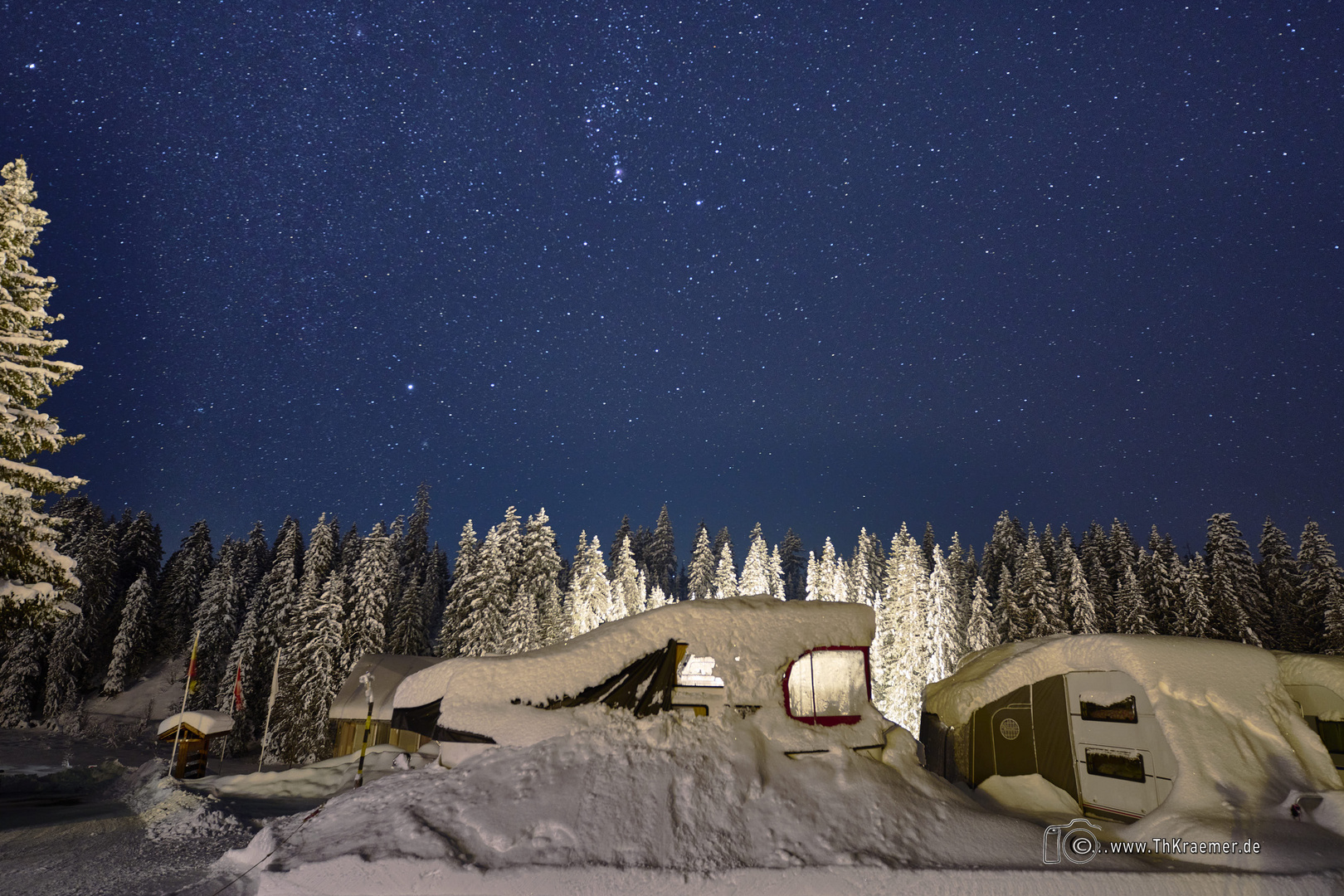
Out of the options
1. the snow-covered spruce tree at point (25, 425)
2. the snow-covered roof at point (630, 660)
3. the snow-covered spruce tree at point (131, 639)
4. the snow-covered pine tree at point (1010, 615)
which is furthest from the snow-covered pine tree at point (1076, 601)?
the snow-covered spruce tree at point (131, 639)

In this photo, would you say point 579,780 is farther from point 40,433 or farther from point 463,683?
point 40,433

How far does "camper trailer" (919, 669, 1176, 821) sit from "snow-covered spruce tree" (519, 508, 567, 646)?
1144 inches

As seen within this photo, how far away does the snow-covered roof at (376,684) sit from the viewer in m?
23.9

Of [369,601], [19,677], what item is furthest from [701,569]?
[19,677]

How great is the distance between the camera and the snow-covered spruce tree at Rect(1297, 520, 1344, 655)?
35.7m

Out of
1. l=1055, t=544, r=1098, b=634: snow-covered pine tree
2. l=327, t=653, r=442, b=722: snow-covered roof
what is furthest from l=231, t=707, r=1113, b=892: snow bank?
l=1055, t=544, r=1098, b=634: snow-covered pine tree

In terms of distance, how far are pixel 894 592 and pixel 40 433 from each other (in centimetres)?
4192

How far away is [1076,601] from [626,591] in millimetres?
34282

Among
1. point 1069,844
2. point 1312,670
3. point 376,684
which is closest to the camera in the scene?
point 1069,844

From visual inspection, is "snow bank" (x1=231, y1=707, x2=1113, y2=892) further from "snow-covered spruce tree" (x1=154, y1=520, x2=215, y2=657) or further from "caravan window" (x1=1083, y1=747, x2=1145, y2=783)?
"snow-covered spruce tree" (x1=154, y1=520, x2=215, y2=657)

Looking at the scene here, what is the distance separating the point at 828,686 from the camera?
9203 millimetres

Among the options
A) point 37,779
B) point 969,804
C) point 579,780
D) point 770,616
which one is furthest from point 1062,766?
point 37,779

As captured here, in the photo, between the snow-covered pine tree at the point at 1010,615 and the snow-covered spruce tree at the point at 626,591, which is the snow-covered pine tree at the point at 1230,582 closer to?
the snow-covered pine tree at the point at 1010,615

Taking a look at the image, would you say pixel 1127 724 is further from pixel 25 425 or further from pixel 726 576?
pixel 726 576
